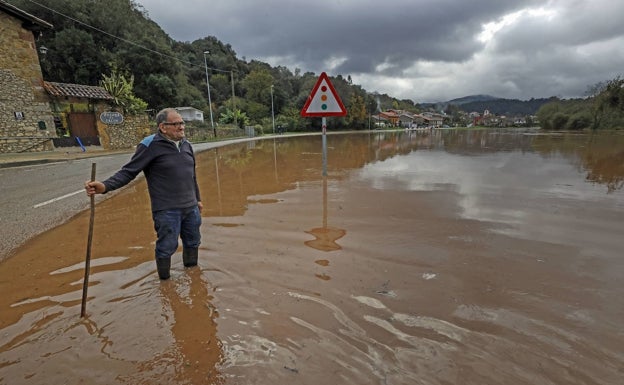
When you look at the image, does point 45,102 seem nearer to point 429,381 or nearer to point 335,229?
point 335,229

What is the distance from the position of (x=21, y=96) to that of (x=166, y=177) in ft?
66.9

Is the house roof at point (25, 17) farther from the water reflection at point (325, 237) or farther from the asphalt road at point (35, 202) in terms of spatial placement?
the water reflection at point (325, 237)

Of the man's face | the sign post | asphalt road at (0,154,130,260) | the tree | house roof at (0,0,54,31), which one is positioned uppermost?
house roof at (0,0,54,31)

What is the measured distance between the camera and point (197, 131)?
3197 cm

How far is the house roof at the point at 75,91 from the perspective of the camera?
58.6 ft

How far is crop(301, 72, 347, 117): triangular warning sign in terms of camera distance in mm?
6133

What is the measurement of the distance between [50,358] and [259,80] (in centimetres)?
6926

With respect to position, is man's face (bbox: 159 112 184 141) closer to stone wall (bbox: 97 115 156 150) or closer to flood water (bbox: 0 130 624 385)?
flood water (bbox: 0 130 624 385)

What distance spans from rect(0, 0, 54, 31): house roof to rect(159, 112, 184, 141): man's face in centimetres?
2042

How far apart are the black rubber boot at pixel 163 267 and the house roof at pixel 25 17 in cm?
2081

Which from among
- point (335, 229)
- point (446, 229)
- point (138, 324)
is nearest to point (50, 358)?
point (138, 324)

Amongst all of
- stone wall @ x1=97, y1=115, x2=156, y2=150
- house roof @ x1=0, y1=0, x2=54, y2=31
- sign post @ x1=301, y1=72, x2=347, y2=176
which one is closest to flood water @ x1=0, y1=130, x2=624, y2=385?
sign post @ x1=301, y1=72, x2=347, y2=176

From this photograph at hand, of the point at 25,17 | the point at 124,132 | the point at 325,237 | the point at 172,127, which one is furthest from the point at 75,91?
the point at 325,237

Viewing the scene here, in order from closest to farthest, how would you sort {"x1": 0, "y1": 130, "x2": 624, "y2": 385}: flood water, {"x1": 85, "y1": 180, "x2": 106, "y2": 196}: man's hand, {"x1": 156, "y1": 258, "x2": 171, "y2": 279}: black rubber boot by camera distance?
{"x1": 0, "y1": 130, "x2": 624, "y2": 385}: flood water → {"x1": 85, "y1": 180, "x2": 106, "y2": 196}: man's hand → {"x1": 156, "y1": 258, "x2": 171, "y2": 279}: black rubber boot
